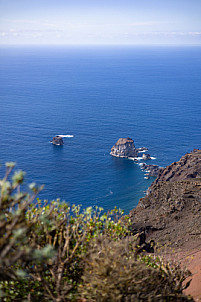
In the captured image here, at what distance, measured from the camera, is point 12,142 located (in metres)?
135

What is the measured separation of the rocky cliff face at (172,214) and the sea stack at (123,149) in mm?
58798

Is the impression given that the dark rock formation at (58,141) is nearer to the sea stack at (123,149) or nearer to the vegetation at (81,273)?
the sea stack at (123,149)

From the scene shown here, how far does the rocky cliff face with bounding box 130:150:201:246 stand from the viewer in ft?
173

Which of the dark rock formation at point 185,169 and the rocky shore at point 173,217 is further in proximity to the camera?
the dark rock formation at point 185,169

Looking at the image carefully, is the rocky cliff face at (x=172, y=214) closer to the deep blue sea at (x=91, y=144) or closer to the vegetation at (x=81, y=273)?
the deep blue sea at (x=91, y=144)

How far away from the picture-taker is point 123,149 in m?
128

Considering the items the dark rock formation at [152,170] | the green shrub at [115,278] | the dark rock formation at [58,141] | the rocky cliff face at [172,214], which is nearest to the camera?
the green shrub at [115,278]

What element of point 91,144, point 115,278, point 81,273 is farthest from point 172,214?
point 91,144

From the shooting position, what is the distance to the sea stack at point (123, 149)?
127 metres

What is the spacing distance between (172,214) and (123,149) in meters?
69.1

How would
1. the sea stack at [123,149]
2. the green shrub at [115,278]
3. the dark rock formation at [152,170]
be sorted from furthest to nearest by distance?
the sea stack at [123,149] < the dark rock formation at [152,170] < the green shrub at [115,278]

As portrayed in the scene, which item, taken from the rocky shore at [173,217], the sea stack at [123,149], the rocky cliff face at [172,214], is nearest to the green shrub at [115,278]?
the rocky shore at [173,217]

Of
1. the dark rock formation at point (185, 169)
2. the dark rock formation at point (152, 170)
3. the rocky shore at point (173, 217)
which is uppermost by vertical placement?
the dark rock formation at point (152, 170)

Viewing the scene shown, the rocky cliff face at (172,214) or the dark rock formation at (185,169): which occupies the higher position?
the dark rock formation at (185,169)
